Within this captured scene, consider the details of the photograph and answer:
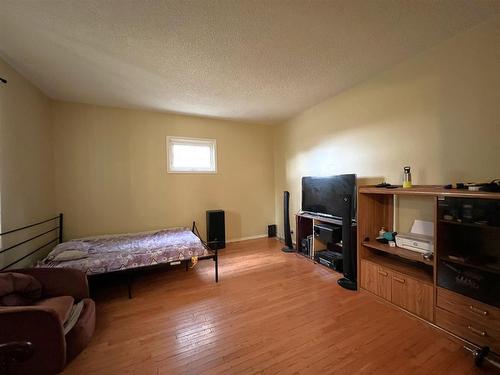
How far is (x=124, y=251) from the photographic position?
8.93ft

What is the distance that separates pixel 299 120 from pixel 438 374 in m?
3.75

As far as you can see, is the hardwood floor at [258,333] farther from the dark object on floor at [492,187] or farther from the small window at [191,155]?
the small window at [191,155]

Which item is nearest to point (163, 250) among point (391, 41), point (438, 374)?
point (438, 374)

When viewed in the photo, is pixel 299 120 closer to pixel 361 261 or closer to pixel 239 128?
pixel 239 128

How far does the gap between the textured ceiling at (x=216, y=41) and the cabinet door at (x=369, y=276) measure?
7.51 feet

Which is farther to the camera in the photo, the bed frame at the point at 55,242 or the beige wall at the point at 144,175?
the beige wall at the point at 144,175

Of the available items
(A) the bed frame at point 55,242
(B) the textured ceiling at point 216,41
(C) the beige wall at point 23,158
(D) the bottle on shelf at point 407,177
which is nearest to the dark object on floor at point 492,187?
(D) the bottle on shelf at point 407,177

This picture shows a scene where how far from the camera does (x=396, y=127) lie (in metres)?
2.48

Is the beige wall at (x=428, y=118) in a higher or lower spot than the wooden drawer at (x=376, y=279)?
higher

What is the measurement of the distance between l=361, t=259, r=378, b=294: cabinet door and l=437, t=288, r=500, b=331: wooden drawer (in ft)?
1.86

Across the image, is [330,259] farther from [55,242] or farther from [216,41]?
[55,242]

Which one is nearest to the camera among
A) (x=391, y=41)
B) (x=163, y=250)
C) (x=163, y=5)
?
(x=163, y=5)

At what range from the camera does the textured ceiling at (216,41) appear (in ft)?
5.30

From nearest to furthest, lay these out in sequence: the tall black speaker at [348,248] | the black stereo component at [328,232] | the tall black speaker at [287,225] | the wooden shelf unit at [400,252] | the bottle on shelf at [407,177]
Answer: the wooden shelf unit at [400,252] < the bottle on shelf at [407,177] < the tall black speaker at [348,248] < the black stereo component at [328,232] < the tall black speaker at [287,225]
